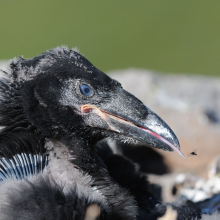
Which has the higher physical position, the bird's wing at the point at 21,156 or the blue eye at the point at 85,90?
the blue eye at the point at 85,90

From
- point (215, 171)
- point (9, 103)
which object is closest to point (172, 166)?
point (215, 171)

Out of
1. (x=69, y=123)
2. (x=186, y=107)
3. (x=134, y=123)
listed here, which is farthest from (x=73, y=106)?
(x=186, y=107)

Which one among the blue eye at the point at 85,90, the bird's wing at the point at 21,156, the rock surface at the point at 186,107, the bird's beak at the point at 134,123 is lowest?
the bird's wing at the point at 21,156

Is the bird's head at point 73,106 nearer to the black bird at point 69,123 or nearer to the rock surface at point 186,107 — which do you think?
the black bird at point 69,123

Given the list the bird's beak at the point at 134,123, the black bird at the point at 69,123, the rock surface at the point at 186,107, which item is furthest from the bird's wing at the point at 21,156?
the rock surface at the point at 186,107

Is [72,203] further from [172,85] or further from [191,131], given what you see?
[172,85]

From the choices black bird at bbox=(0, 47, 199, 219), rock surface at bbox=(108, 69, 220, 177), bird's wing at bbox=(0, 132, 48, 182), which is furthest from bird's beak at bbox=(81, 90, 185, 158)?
rock surface at bbox=(108, 69, 220, 177)

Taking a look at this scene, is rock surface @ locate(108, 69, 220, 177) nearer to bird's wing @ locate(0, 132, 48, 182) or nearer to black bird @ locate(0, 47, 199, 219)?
black bird @ locate(0, 47, 199, 219)

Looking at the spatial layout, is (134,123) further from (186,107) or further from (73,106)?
(186,107)

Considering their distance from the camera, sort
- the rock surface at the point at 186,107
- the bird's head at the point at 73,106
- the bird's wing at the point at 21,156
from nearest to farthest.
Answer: the bird's wing at the point at 21,156, the bird's head at the point at 73,106, the rock surface at the point at 186,107
